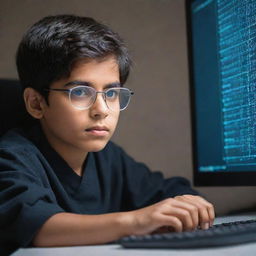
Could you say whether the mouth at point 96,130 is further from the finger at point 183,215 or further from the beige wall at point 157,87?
the beige wall at point 157,87

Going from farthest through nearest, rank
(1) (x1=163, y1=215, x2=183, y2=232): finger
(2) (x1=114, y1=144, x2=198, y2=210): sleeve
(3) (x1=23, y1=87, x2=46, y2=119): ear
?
(2) (x1=114, y1=144, x2=198, y2=210): sleeve → (3) (x1=23, y1=87, x2=46, y2=119): ear → (1) (x1=163, y1=215, x2=183, y2=232): finger

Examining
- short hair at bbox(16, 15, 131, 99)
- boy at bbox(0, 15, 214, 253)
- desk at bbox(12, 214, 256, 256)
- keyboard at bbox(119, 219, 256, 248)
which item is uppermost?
short hair at bbox(16, 15, 131, 99)

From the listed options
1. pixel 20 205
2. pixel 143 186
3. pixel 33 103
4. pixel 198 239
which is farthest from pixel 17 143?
pixel 198 239

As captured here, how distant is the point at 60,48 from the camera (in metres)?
0.87

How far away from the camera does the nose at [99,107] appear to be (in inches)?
32.8

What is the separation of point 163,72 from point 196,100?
1.00ft

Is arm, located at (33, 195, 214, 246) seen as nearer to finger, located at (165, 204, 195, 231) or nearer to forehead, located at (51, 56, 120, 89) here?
finger, located at (165, 204, 195, 231)

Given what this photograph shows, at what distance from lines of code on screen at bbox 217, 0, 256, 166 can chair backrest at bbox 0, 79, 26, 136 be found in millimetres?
457

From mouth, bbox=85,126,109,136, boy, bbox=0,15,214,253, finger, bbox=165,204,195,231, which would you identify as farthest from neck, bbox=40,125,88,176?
finger, bbox=165,204,195,231

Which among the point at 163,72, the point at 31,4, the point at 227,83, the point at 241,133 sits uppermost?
the point at 31,4

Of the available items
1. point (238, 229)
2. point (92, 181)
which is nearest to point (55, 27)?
point (92, 181)

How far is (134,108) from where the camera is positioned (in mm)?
1304

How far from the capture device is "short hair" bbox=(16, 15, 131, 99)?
0.86 metres

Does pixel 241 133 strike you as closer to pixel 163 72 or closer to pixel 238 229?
pixel 238 229
